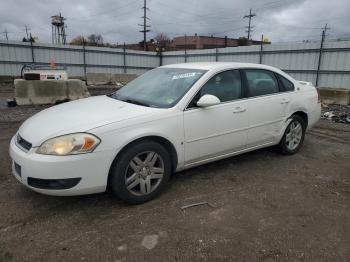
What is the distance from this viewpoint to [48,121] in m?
3.34

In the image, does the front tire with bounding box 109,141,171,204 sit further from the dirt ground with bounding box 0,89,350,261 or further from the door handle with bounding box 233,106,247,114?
the door handle with bounding box 233,106,247,114

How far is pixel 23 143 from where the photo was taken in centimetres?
320

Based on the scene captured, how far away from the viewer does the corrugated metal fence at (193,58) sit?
14.4 m

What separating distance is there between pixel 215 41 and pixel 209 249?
192ft

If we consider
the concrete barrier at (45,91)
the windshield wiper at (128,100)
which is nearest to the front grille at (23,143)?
the windshield wiper at (128,100)

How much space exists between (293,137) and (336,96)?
7225 mm

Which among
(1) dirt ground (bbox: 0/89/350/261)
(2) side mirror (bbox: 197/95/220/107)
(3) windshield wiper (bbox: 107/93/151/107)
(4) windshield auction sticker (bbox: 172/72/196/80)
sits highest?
(4) windshield auction sticker (bbox: 172/72/196/80)

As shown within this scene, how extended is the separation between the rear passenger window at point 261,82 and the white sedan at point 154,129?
0.6 inches

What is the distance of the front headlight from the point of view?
292 cm

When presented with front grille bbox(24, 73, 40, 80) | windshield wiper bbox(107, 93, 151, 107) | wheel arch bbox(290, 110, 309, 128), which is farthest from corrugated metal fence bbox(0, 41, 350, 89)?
windshield wiper bbox(107, 93, 151, 107)

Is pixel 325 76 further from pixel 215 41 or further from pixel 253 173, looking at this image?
pixel 215 41

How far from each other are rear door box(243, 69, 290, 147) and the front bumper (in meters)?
2.20

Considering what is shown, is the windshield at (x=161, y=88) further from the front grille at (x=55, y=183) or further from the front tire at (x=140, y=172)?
the front grille at (x=55, y=183)

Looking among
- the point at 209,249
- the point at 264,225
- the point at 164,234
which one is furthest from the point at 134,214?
the point at 264,225
